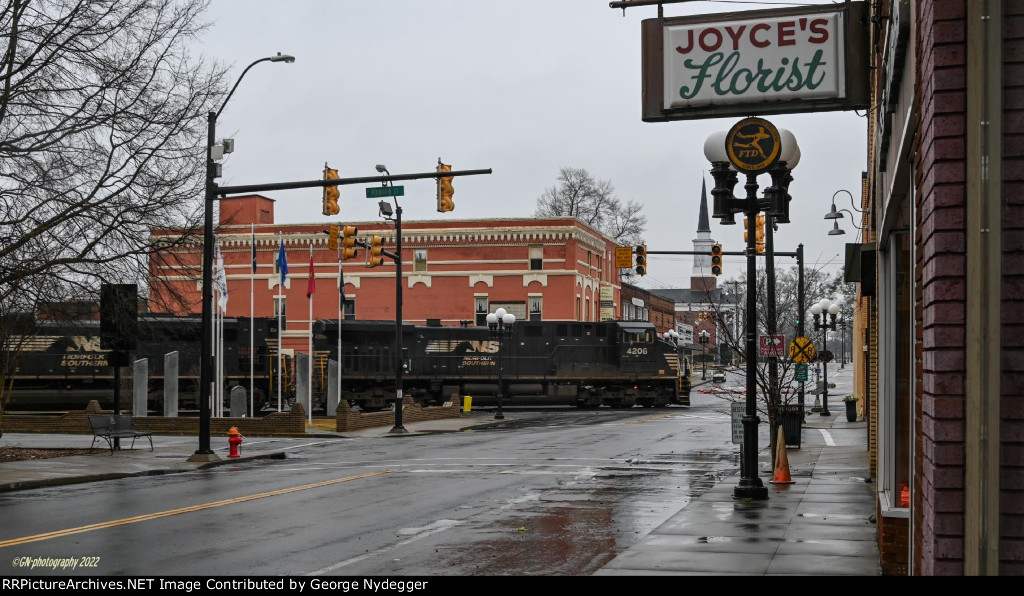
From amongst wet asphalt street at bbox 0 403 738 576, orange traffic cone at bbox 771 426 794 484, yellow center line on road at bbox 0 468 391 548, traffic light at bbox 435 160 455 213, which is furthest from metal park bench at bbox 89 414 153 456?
orange traffic cone at bbox 771 426 794 484

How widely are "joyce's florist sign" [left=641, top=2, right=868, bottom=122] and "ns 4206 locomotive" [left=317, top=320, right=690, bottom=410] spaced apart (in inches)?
1638

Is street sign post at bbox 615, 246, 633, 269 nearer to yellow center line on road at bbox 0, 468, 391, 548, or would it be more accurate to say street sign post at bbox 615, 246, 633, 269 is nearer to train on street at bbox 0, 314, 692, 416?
train on street at bbox 0, 314, 692, 416

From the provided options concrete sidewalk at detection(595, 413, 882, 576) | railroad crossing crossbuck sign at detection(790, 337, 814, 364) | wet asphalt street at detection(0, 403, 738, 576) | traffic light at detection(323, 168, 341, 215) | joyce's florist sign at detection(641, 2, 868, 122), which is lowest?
wet asphalt street at detection(0, 403, 738, 576)

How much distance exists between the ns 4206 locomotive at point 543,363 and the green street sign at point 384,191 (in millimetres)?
23369

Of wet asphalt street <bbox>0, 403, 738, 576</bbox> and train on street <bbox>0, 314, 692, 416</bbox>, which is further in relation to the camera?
train on street <bbox>0, 314, 692, 416</bbox>

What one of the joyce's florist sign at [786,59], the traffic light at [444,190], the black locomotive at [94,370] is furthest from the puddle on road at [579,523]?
the black locomotive at [94,370]

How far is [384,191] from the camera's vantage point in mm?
27672

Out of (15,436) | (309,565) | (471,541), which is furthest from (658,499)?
(15,436)

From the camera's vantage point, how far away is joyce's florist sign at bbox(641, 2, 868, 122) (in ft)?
30.7

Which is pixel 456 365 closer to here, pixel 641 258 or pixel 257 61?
pixel 641 258

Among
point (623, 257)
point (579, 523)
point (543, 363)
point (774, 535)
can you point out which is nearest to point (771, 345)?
point (579, 523)

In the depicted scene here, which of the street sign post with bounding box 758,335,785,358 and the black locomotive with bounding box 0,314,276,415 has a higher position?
the street sign post with bounding box 758,335,785,358

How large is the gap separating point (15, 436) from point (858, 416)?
2955cm
